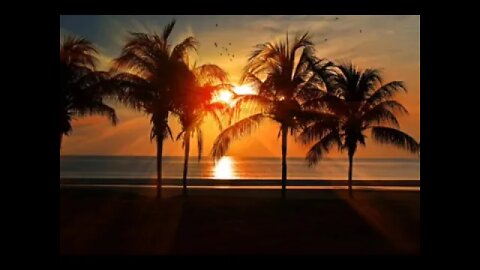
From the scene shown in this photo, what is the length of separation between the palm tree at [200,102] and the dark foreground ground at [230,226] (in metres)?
1.02

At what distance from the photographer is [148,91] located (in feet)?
25.0

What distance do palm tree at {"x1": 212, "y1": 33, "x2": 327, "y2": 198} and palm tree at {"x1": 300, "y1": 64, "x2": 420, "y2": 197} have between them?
257 mm

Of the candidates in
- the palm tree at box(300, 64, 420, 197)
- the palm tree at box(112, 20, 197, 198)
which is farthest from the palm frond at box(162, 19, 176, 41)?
the palm tree at box(300, 64, 420, 197)

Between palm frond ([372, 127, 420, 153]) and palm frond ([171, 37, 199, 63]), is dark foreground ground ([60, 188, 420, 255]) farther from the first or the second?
palm frond ([171, 37, 199, 63])

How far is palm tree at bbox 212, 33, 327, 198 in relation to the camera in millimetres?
7457

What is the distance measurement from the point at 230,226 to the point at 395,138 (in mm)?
2698

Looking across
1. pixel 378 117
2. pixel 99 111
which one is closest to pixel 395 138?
pixel 378 117

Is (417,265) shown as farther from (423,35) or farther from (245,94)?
(245,94)

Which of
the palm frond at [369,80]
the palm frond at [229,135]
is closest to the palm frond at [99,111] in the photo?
the palm frond at [229,135]

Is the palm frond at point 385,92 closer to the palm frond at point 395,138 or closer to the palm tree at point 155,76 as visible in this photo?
the palm frond at point 395,138

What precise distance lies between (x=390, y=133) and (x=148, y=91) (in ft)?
11.7

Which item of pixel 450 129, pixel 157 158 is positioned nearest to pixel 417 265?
pixel 450 129

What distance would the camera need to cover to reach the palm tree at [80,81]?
6.80 metres

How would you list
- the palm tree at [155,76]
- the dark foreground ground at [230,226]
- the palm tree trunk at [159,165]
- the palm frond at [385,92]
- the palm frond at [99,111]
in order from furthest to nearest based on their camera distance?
the palm tree trunk at [159,165] → the palm frond at [385,92] → the palm tree at [155,76] → the palm frond at [99,111] → the dark foreground ground at [230,226]
